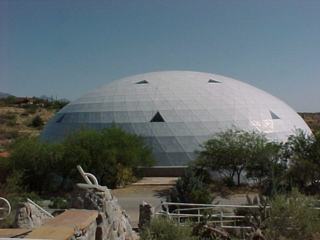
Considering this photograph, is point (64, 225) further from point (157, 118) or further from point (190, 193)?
point (157, 118)

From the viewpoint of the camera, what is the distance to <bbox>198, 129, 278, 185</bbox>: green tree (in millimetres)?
27828

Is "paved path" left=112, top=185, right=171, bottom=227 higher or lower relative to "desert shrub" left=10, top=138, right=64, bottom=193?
lower

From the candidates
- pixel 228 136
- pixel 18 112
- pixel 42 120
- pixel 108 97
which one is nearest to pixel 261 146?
pixel 228 136

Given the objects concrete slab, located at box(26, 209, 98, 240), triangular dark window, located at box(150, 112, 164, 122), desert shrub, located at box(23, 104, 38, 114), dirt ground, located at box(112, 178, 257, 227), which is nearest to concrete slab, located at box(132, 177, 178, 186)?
dirt ground, located at box(112, 178, 257, 227)

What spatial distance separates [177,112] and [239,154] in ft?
26.8

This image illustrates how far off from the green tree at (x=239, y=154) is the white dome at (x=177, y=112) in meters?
3.99

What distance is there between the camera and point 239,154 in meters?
27.8

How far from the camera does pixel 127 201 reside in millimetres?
24031

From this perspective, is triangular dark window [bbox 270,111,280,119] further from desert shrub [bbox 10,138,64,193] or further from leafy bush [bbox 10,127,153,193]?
desert shrub [bbox 10,138,64,193]

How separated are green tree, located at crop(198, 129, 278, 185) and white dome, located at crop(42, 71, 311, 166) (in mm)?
3993

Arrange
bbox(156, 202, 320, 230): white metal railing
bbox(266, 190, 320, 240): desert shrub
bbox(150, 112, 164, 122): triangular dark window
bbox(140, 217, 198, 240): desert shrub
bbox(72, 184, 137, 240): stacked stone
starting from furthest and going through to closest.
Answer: bbox(150, 112, 164, 122): triangular dark window
bbox(156, 202, 320, 230): white metal railing
bbox(266, 190, 320, 240): desert shrub
bbox(140, 217, 198, 240): desert shrub
bbox(72, 184, 137, 240): stacked stone

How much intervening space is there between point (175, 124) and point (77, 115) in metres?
8.40

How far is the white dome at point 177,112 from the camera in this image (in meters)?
33.2

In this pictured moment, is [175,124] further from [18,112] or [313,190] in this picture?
[18,112]
